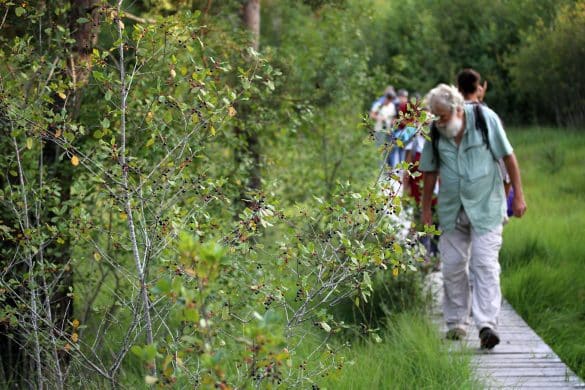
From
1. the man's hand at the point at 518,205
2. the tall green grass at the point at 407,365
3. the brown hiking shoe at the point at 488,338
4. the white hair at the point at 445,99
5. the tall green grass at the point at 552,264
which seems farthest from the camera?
the tall green grass at the point at 552,264

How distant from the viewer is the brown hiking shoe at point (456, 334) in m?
6.43

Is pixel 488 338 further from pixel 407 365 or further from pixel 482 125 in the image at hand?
pixel 482 125

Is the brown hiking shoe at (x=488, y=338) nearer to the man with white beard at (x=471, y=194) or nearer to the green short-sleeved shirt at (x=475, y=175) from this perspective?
the man with white beard at (x=471, y=194)

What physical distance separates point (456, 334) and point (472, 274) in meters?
0.46

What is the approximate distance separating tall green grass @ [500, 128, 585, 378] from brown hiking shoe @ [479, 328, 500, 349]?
56 centimetres

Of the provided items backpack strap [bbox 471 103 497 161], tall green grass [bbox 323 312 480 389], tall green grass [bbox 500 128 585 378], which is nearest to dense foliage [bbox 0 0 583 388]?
tall green grass [bbox 323 312 480 389]

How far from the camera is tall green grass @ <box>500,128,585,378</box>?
6.93 meters

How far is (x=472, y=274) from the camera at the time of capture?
6.64 metres

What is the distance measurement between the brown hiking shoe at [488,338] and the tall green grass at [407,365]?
337 millimetres

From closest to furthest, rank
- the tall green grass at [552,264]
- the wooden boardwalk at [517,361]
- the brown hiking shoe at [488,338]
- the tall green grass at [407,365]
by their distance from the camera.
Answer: the tall green grass at [407,365], the wooden boardwalk at [517,361], the brown hiking shoe at [488,338], the tall green grass at [552,264]

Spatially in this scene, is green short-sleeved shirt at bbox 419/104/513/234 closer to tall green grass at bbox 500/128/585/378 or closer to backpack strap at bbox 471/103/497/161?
backpack strap at bbox 471/103/497/161

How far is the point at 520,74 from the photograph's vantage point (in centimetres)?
1964

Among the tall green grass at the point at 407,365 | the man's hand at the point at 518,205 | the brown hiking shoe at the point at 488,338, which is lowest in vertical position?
the brown hiking shoe at the point at 488,338

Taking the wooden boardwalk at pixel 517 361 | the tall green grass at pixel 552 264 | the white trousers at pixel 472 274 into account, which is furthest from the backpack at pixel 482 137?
the tall green grass at pixel 552 264
